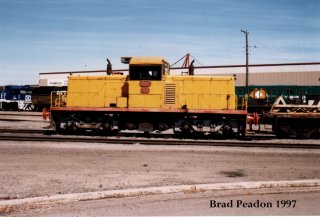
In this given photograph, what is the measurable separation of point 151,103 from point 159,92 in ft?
2.00

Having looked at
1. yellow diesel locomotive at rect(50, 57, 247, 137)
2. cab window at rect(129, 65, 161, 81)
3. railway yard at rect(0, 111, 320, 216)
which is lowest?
railway yard at rect(0, 111, 320, 216)

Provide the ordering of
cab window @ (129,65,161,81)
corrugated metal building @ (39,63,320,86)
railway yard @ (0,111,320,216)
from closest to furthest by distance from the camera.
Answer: railway yard @ (0,111,320,216) < cab window @ (129,65,161,81) < corrugated metal building @ (39,63,320,86)

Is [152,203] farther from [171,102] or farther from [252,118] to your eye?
[252,118]

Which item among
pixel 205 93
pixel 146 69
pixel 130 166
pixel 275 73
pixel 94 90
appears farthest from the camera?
pixel 275 73

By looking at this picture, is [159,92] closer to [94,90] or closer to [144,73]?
[144,73]

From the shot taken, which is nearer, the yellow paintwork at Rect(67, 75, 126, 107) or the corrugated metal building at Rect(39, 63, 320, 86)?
the yellow paintwork at Rect(67, 75, 126, 107)

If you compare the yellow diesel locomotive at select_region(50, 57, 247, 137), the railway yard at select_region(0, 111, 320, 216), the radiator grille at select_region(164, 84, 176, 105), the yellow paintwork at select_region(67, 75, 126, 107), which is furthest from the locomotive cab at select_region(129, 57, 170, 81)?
the railway yard at select_region(0, 111, 320, 216)

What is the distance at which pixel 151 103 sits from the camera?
49.9ft

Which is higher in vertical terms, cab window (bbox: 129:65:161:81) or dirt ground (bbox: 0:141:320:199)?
cab window (bbox: 129:65:161:81)

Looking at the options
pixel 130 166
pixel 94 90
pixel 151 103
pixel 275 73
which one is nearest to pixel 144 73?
pixel 151 103

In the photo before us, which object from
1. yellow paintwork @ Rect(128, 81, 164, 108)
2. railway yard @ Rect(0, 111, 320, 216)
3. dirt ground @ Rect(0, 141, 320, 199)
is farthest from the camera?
yellow paintwork @ Rect(128, 81, 164, 108)

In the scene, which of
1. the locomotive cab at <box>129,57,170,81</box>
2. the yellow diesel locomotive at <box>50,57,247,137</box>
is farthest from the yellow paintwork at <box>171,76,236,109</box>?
the locomotive cab at <box>129,57,170,81</box>

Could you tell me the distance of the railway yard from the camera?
5.55 m

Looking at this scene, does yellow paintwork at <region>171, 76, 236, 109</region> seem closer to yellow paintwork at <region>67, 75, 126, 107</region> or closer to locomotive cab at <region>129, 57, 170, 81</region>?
locomotive cab at <region>129, 57, 170, 81</region>
